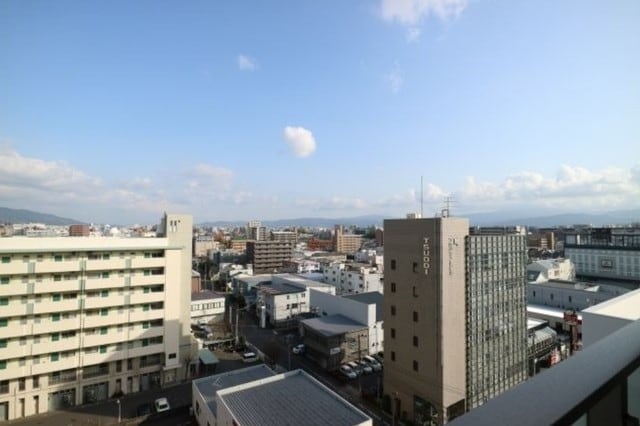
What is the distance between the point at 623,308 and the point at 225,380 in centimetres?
1620

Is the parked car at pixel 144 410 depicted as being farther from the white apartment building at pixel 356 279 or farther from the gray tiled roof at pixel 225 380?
the white apartment building at pixel 356 279

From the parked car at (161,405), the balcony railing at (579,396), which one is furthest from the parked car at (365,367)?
the balcony railing at (579,396)

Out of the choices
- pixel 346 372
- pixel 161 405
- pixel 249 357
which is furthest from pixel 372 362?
pixel 161 405

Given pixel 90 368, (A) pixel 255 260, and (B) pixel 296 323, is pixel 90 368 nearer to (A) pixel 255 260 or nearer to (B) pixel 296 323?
(B) pixel 296 323

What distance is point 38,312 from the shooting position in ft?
59.4

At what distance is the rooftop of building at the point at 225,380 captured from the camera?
53.8 ft

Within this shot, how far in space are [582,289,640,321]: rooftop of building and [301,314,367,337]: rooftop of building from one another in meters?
17.6

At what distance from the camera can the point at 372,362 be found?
23391 mm

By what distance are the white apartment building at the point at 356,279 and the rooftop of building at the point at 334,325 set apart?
1150 cm

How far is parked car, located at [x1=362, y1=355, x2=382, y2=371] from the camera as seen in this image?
74.7 feet

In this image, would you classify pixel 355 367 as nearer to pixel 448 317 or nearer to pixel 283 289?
pixel 448 317

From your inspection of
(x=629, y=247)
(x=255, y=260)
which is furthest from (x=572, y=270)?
(x=255, y=260)

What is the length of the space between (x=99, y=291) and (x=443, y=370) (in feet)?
58.6

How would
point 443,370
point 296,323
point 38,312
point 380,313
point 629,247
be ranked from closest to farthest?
point 443,370, point 38,312, point 380,313, point 296,323, point 629,247
